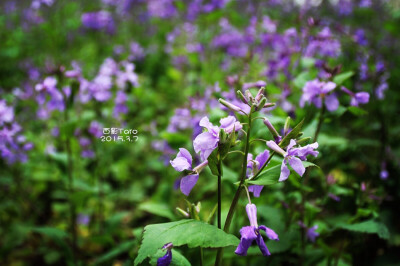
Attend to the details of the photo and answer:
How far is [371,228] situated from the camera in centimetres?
164

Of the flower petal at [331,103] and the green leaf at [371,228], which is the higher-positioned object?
the flower petal at [331,103]

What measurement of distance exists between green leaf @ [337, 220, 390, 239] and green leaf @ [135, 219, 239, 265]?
2.77 ft

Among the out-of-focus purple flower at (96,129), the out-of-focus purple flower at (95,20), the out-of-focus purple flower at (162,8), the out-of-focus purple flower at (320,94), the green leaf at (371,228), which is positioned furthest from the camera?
the out-of-focus purple flower at (162,8)

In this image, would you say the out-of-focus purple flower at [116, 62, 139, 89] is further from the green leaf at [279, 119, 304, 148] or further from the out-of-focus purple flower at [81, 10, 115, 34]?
the out-of-focus purple flower at [81, 10, 115, 34]

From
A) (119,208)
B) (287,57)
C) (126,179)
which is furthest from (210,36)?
(119,208)

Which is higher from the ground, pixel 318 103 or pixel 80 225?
pixel 318 103

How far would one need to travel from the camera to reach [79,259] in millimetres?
2631

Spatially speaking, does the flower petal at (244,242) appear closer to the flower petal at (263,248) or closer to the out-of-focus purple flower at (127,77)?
the flower petal at (263,248)

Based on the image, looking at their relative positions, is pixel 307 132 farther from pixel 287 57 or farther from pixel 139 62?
pixel 139 62

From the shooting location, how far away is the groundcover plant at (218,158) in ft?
4.09

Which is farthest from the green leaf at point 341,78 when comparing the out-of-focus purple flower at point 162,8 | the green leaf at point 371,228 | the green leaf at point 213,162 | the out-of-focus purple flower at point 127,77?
the out-of-focus purple flower at point 162,8

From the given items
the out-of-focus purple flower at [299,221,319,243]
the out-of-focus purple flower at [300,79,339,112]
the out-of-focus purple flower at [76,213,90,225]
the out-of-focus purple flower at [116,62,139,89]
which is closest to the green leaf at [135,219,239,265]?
the out-of-focus purple flower at [299,221,319,243]

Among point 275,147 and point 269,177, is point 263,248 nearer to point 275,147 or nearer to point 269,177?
point 269,177

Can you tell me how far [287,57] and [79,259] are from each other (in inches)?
102
